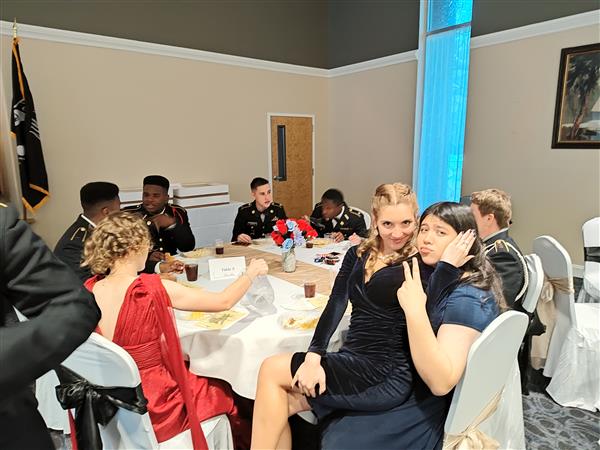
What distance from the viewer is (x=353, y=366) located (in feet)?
4.60

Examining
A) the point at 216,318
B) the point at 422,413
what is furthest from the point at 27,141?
the point at 422,413

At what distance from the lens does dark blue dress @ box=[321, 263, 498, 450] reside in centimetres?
126

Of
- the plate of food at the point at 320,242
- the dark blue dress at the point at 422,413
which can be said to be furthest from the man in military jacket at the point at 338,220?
the dark blue dress at the point at 422,413

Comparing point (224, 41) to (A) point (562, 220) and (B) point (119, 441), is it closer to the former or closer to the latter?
(A) point (562, 220)

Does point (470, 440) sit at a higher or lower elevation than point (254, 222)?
lower

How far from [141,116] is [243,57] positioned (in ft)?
5.75

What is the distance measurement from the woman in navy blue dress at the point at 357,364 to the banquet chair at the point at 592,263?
1387 mm

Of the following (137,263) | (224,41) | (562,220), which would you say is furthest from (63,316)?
(224,41)

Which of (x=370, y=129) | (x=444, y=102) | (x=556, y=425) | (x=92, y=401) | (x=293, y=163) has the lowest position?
(x=556, y=425)

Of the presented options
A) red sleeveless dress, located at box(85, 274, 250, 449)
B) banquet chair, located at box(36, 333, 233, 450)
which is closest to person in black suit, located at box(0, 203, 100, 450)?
banquet chair, located at box(36, 333, 233, 450)

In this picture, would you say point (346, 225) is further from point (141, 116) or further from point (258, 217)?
point (141, 116)

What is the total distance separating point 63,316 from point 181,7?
18.0 ft

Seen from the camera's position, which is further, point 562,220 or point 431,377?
point 562,220

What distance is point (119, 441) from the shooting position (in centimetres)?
131
